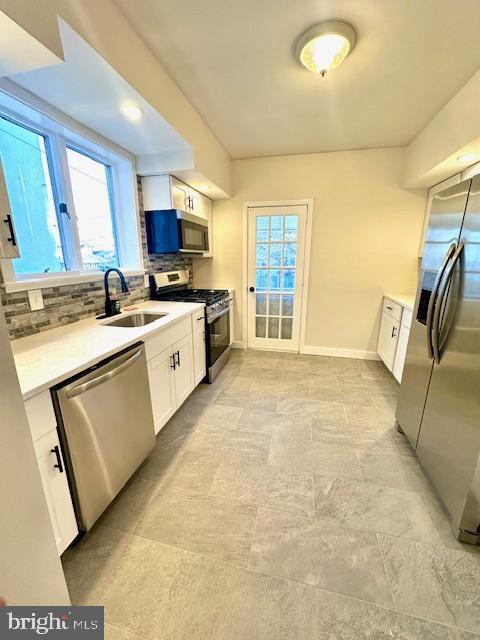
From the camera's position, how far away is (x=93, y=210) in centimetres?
225

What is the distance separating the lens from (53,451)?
3.61 ft

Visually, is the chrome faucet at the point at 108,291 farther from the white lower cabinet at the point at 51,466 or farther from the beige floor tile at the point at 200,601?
the beige floor tile at the point at 200,601

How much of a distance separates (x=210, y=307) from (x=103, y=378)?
1590 millimetres

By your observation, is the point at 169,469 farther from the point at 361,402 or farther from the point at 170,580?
the point at 361,402

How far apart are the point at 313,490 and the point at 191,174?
281 cm

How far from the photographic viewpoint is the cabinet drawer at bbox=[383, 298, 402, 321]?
2.80 meters

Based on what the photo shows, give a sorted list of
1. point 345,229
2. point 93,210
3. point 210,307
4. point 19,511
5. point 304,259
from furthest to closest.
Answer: point 304,259, point 345,229, point 210,307, point 93,210, point 19,511

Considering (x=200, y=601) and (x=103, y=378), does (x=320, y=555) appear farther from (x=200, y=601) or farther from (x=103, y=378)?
(x=103, y=378)

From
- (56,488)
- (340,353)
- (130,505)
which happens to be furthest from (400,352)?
(56,488)

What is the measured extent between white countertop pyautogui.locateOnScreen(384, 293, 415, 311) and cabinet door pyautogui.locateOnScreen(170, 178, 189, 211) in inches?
98.5

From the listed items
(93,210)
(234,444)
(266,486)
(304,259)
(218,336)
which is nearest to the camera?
(266,486)

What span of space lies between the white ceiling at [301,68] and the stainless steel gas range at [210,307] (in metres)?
1.63

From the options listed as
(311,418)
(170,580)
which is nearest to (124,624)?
(170,580)

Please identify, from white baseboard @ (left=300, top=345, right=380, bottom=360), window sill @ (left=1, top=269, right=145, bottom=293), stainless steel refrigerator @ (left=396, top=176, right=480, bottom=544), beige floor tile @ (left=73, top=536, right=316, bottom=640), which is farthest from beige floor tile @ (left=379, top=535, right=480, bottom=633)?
white baseboard @ (left=300, top=345, right=380, bottom=360)
